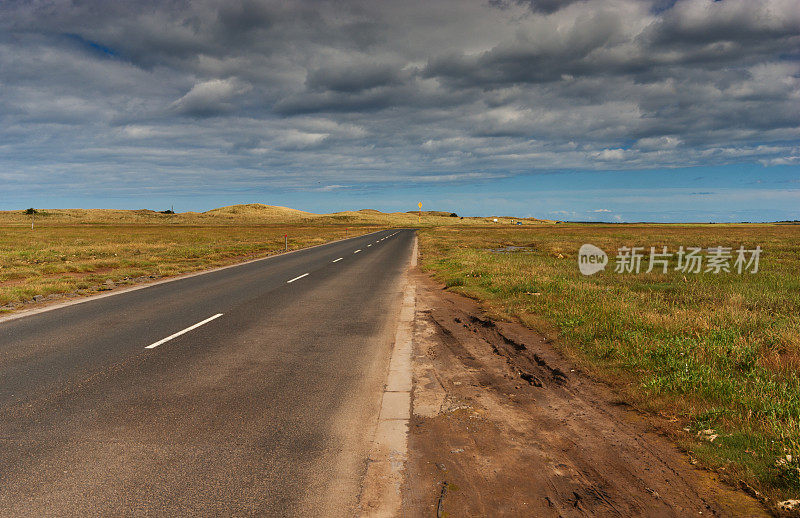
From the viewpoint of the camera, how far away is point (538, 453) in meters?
3.93

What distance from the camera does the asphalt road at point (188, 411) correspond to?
3287 mm

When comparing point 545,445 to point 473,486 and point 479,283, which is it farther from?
point 479,283

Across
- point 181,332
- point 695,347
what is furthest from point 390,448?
point 181,332

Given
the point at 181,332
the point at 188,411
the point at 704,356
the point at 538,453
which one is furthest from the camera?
the point at 181,332

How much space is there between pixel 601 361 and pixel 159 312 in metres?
9.14

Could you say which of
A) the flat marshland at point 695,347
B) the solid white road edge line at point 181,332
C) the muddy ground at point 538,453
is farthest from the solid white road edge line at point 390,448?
the solid white road edge line at point 181,332

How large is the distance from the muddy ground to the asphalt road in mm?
652

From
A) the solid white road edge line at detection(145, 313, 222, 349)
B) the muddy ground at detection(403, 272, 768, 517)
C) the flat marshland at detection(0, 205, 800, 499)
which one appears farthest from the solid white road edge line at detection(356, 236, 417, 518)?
the solid white road edge line at detection(145, 313, 222, 349)

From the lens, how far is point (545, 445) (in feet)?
13.4

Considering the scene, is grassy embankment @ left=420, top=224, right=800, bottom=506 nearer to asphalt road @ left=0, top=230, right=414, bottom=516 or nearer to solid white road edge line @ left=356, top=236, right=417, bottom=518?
solid white road edge line @ left=356, top=236, right=417, bottom=518

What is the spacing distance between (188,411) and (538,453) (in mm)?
3590

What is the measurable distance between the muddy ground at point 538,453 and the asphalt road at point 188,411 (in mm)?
652

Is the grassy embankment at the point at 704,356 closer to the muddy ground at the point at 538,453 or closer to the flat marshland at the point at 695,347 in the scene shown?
the flat marshland at the point at 695,347

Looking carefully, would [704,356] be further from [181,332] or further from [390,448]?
[181,332]
